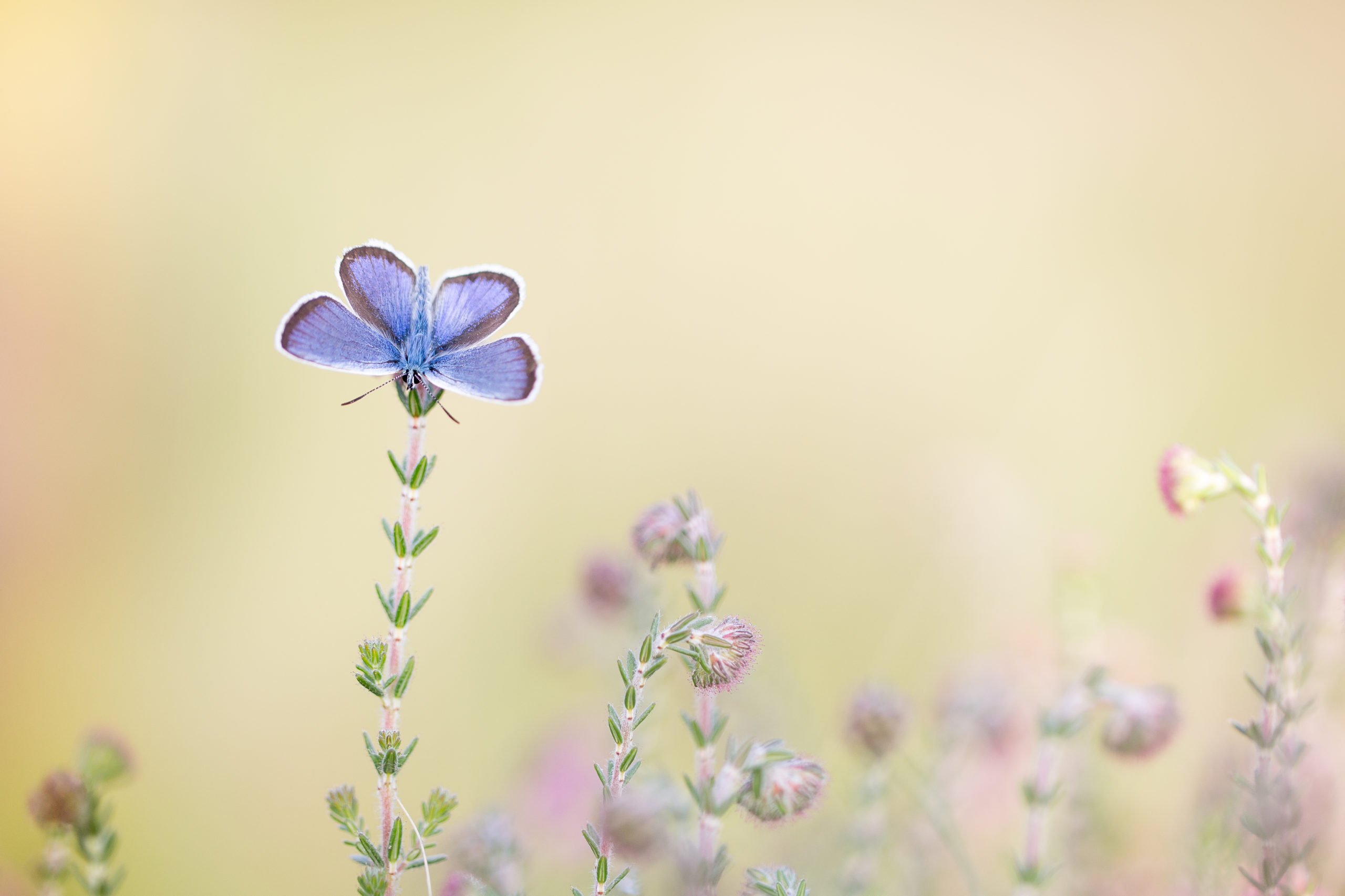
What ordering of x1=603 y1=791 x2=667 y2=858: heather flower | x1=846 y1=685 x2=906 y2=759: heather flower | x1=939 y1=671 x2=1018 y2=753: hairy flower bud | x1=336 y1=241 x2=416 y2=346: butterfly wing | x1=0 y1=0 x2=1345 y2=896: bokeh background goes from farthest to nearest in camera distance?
1. x1=0 y1=0 x2=1345 y2=896: bokeh background
2. x1=939 y1=671 x2=1018 y2=753: hairy flower bud
3. x1=846 y1=685 x2=906 y2=759: heather flower
4. x1=336 y1=241 x2=416 y2=346: butterfly wing
5. x1=603 y1=791 x2=667 y2=858: heather flower

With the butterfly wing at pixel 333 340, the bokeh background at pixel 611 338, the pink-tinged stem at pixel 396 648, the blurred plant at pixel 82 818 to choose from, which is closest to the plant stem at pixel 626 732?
the pink-tinged stem at pixel 396 648

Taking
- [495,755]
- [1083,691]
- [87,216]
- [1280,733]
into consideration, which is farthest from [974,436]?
[87,216]

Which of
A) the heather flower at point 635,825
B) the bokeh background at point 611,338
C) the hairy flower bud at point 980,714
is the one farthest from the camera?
the bokeh background at point 611,338

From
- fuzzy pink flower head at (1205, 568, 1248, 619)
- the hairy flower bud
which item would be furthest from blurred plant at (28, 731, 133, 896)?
fuzzy pink flower head at (1205, 568, 1248, 619)

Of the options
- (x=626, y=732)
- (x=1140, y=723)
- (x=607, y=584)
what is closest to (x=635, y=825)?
(x=626, y=732)

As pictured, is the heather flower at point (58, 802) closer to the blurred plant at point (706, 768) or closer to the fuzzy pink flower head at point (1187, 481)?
the blurred plant at point (706, 768)

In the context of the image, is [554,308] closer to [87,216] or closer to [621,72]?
[621,72]

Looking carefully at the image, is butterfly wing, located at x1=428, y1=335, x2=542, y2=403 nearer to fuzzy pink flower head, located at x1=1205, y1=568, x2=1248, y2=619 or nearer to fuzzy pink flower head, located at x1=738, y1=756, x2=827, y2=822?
fuzzy pink flower head, located at x1=738, y1=756, x2=827, y2=822
